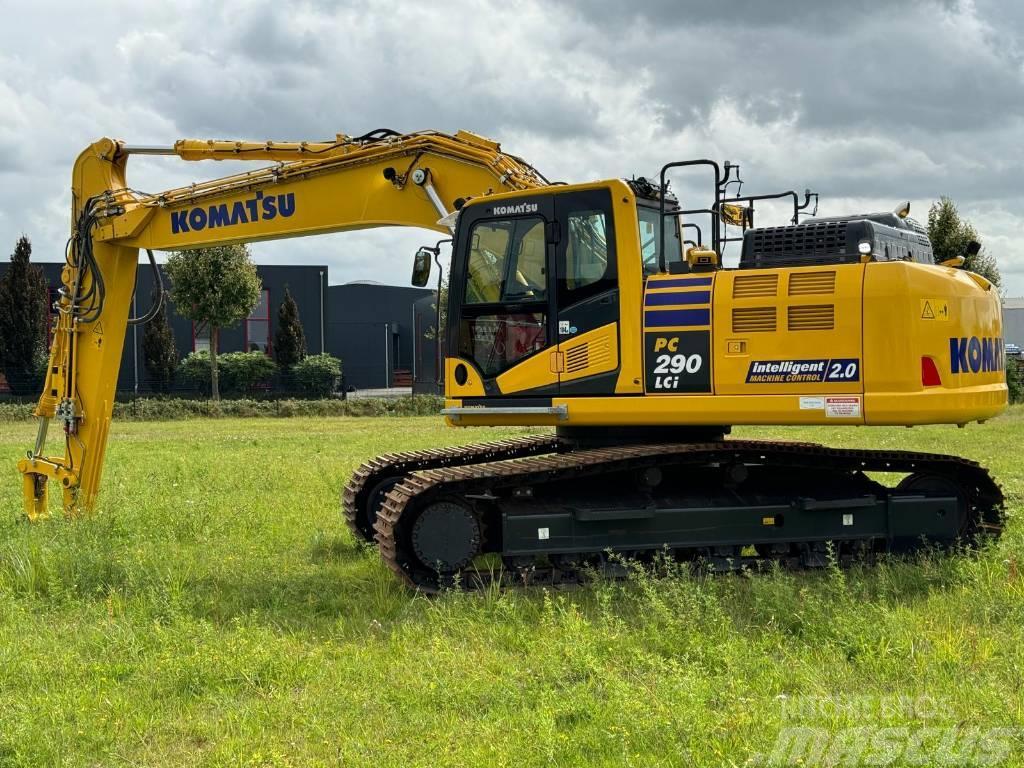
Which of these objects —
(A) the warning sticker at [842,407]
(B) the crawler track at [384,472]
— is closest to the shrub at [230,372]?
(B) the crawler track at [384,472]

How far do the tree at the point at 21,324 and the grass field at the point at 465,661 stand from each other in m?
31.6

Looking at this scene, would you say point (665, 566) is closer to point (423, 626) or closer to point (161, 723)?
point (423, 626)

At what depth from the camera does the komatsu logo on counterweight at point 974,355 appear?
737cm

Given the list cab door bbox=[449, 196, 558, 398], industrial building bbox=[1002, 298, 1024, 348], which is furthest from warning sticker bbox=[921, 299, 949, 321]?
industrial building bbox=[1002, 298, 1024, 348]

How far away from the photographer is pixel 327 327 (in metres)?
47.1

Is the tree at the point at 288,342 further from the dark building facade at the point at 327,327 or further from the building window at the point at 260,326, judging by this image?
the building window at the point at 260,326

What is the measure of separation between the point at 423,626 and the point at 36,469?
541 centimetres

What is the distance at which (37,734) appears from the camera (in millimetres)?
4746

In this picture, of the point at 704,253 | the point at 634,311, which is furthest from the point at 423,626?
the point at 704,253

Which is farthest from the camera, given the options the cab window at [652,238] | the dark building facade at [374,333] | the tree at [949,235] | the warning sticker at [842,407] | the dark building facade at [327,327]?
the dark building facade at [374,333]

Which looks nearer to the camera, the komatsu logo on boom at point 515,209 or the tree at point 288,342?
the komatsu logo on boom at point 515,209

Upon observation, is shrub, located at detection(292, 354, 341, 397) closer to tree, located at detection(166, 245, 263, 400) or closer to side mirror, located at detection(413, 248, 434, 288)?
tree, located at detection(166, 245, 263, 400)

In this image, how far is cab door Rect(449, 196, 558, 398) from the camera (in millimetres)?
7820

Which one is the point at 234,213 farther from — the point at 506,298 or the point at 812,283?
the point at 812,283
